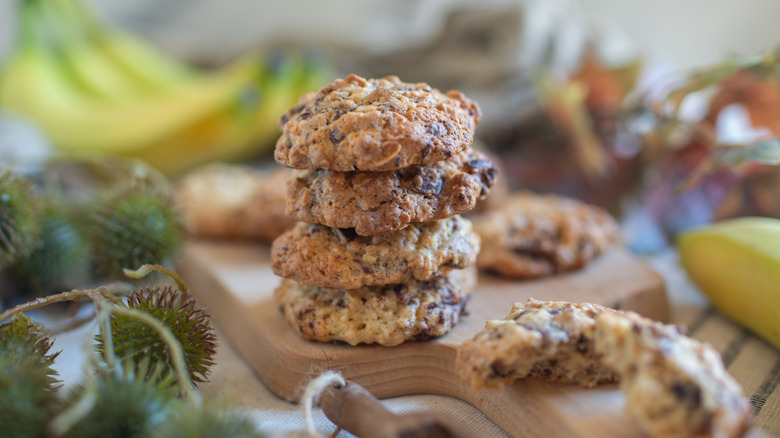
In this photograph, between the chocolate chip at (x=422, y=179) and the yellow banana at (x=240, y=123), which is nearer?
the chocolate chip at (x=422, y=179)

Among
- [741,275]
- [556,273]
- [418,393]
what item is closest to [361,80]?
[418,393]

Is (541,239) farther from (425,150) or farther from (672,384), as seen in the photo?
(672,384)

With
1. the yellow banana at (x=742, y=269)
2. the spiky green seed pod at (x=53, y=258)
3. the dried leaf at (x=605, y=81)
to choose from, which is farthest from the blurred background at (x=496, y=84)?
the spiky green seed pod at (x=53, y=258)

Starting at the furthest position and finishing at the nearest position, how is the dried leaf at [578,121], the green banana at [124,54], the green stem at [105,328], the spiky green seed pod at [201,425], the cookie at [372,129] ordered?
the green banana at [124,54], the dried leaf at [578,121], the cookie at [372,129], the green stem at [105,328], the spiky green seed pod at [201,425]

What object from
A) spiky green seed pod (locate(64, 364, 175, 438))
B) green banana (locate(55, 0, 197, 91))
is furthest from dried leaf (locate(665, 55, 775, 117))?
green banana (locate(55, 0, 197, 91))

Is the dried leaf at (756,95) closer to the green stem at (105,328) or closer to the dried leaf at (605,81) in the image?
the dried leaf at (605,81)

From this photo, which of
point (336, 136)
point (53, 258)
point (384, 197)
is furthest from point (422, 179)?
point (53, 258)

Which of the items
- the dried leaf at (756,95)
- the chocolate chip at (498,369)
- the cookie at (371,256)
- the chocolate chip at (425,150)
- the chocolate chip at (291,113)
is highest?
the dried leaf at (756,95)

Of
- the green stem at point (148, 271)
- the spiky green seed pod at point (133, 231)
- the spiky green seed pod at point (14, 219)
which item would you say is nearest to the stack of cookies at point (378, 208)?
the green stem at point (148, 271)

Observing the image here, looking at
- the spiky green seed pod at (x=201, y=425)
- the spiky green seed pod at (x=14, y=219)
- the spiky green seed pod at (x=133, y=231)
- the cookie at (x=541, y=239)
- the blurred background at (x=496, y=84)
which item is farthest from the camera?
the blurred background at (x=496, y=84)

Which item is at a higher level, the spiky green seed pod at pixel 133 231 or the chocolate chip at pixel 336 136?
the chocolate chip at pixel 336 136
